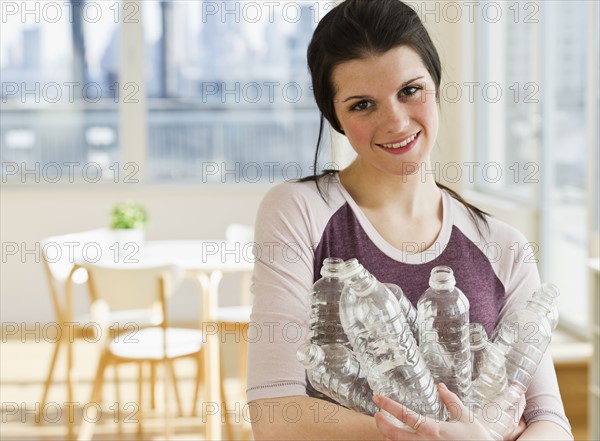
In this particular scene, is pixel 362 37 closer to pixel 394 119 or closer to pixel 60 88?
pixel 394 119

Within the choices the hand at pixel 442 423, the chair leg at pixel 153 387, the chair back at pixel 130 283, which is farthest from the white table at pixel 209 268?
the hand at pixel 442 423

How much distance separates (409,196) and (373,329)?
16.4 inches

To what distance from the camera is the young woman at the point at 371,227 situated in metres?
1.18

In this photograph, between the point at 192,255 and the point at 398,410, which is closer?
the point at 398,410

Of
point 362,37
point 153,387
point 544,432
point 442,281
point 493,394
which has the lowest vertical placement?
point 153,387

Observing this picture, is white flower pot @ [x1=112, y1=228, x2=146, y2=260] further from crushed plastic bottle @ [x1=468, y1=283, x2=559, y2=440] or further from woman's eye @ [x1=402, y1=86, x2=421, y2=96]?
crushed plastic bottle @ [x1=468, y1=283, x2=559, y2=440]

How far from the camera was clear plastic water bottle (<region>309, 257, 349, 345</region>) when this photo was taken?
1042 mm

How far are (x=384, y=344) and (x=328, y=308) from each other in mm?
112

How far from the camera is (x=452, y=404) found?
0.97m

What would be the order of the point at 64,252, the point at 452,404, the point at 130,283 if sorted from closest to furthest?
the point at 452,404 < the point at 130,283 < the point at 64,252

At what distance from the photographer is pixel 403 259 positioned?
1.26m

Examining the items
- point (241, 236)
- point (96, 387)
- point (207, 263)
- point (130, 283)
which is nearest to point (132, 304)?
point (130, 283)

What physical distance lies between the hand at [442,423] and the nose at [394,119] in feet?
1.26

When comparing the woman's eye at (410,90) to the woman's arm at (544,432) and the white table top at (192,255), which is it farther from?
the white table top at (192,255)
